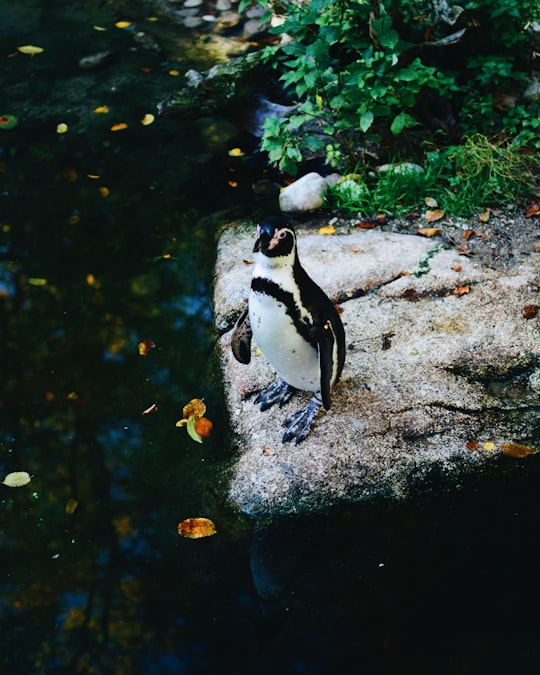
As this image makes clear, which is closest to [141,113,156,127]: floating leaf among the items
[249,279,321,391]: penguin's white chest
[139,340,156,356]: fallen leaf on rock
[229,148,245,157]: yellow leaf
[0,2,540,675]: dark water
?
[229,148,245,157]: yellow leaf

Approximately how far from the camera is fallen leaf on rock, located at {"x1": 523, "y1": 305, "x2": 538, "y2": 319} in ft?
11.7

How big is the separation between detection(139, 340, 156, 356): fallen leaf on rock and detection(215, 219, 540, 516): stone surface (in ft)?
1.37

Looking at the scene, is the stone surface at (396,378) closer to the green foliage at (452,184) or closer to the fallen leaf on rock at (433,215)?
the fallen leaf on rock at (433,215)

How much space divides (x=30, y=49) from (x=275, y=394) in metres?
5.56

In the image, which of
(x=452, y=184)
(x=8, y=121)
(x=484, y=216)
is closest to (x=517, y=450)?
(x=484, y=216)

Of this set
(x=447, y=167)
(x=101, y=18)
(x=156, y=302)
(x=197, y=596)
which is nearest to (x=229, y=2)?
(x=101, y=18)

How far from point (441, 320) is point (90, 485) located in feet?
6.53

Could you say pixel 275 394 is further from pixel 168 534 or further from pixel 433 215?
pixel 433 215

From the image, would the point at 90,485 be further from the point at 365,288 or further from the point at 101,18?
the point at 101,18

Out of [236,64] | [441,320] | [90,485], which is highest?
[236,64]

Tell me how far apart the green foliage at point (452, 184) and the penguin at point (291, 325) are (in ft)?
5.83

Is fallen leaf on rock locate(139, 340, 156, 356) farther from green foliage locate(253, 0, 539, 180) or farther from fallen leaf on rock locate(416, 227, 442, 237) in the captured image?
fallen leaf on rock locate(416, 227, 442, 237)

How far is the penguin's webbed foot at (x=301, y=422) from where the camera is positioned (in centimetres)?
305

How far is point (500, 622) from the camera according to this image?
2.49m
